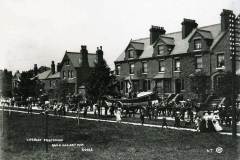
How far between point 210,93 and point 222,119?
33.3ft

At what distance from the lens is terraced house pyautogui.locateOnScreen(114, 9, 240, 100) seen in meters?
36.1

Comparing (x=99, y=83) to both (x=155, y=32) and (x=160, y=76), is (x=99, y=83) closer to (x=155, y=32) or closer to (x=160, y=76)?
(x=160, y=76)

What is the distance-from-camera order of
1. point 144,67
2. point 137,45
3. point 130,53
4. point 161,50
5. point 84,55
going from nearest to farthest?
point 161,50 → point 144,67 → point 137,45 → point 130,53 → point 84,55

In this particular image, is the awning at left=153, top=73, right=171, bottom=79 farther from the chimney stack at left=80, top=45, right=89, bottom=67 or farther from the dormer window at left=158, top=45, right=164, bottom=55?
the chimney stack at left=80, top=45, right=89, bottom=67

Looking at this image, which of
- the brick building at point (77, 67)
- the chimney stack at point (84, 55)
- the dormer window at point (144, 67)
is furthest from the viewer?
the brick building at point (77, 67)

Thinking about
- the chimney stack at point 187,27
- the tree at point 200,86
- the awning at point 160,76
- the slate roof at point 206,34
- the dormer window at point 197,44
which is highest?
the chimney stack at point 187,27

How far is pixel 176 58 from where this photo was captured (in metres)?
40.5

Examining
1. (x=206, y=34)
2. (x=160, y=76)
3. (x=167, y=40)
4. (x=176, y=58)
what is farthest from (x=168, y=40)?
(x=206, y=34)

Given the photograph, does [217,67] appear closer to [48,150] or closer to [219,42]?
[219,42]

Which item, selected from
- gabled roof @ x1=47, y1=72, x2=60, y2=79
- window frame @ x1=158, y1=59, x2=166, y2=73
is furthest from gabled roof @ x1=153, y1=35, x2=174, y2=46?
gabled roof @ x1=47, y1=72, x2=60, y2=79

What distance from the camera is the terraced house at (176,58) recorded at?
3613cm

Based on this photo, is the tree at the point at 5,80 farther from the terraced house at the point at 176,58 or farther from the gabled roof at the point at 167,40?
the gabled roof at the point at 167,40

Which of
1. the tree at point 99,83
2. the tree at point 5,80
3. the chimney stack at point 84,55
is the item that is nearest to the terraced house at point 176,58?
the chimney stack at point 84,55

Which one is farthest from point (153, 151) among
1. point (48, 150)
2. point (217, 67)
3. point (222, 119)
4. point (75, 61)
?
point (75, 61)
